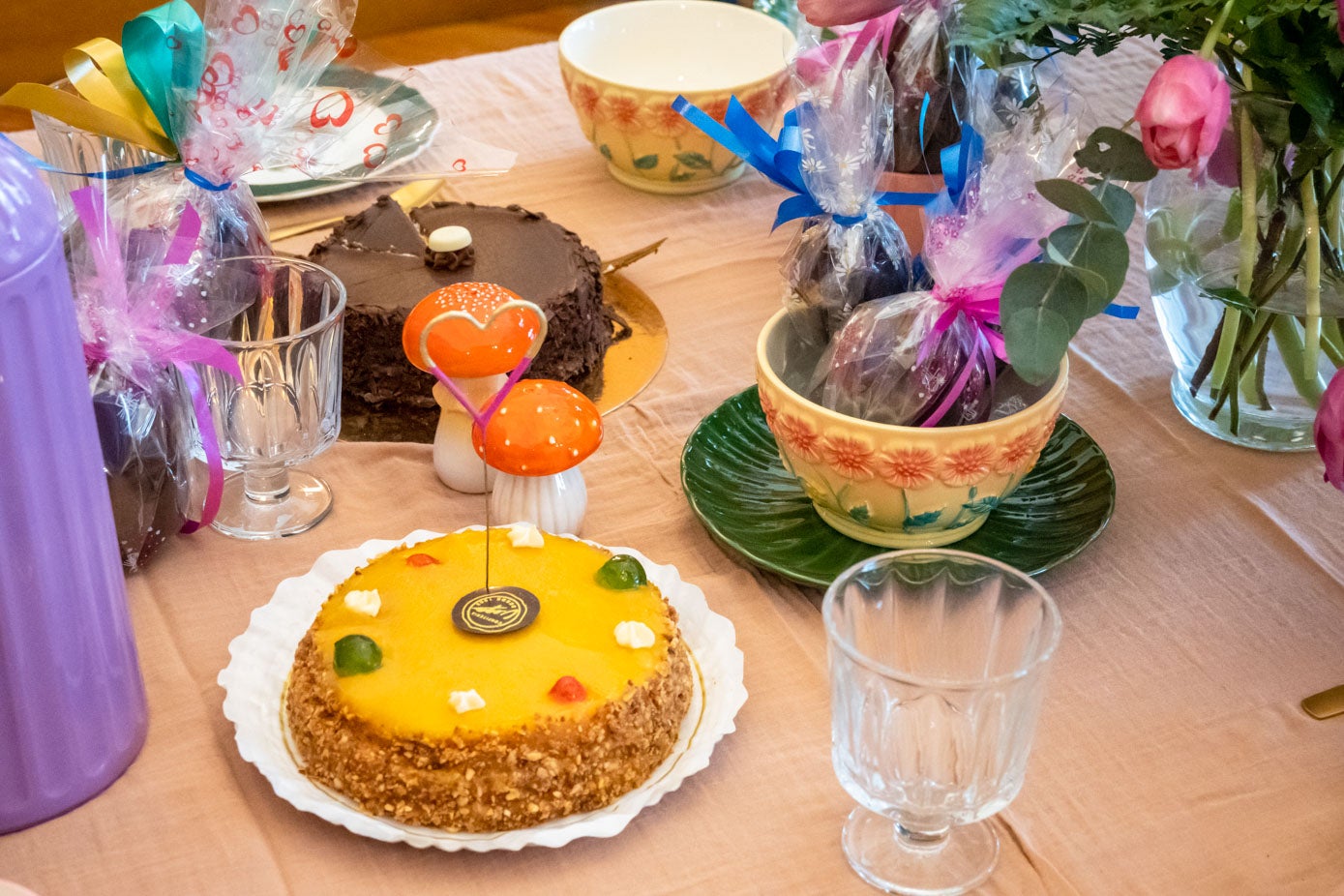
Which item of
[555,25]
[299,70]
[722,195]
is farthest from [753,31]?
[299,70]

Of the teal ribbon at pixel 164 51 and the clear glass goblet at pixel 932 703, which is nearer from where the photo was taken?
the clear glass goblet at pixel 932 703

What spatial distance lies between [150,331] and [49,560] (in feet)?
0.68

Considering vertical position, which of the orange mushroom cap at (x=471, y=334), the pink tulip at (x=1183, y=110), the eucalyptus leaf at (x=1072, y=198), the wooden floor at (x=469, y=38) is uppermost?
the pink tulip at (x=1183, y=110)

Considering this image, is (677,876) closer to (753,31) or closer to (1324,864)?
(1324,864)

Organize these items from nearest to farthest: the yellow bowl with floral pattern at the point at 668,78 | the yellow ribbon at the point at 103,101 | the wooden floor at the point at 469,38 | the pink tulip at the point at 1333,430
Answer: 1. the pink tulip at the point at 1333,430
2. the yellow ribbon at the point at 103,101
3. the yellow bowl with floral pattern at the point at 668,78
4. the wooden floor at the point at 469,38

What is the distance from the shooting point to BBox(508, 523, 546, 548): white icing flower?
2.43ft

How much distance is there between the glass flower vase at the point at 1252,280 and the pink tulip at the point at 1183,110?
4.3 inches

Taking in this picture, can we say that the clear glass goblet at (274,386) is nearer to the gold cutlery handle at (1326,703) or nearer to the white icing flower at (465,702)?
the white icing flower at (465,702)

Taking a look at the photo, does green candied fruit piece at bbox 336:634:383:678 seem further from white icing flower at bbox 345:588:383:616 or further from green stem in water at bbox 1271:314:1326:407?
green stem in water at bbox 1271:314:1326:407

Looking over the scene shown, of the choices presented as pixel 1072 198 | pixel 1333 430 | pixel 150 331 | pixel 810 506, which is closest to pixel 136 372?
pixel 150 331

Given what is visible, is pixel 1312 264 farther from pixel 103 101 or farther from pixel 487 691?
pixel 103 101

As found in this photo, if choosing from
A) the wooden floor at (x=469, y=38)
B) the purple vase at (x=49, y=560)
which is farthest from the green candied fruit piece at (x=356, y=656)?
the wooden floor at (x=469, y=38)

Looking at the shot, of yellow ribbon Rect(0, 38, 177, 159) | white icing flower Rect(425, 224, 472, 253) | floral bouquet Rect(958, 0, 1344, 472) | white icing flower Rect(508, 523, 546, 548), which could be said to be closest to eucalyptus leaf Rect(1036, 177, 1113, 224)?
floral bouquet Rect(958, 0, 1344, 472)

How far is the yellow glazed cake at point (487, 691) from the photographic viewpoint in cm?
63
